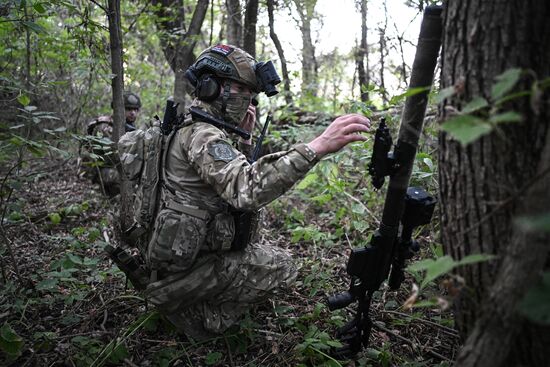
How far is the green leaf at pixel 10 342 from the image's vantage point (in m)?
2.41

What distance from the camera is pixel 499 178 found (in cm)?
145

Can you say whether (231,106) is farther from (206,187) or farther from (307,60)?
(307,60)

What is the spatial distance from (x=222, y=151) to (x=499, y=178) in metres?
1.53

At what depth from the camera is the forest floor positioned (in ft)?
8.37

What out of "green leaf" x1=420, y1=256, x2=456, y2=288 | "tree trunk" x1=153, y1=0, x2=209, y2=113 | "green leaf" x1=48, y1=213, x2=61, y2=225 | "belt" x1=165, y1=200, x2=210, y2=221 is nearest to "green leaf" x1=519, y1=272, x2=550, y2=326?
"green leaf" x1=420, y1=256, x2=456, y2=288

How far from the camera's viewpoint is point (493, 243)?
149cm

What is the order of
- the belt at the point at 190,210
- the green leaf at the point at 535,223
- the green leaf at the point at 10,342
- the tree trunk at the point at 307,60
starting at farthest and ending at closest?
the tree trunk at the point at 307,60 → the belt at the point at 190,210 → the green leaf at the point at 10,342 → the green leaf at the point at 535,223

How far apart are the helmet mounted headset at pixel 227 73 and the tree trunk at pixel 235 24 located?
4150 millimetres

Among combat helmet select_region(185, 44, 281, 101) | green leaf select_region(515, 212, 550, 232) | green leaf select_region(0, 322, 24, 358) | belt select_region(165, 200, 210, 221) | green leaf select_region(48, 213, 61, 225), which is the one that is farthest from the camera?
green leaf select_region(48, 213, 61, 225)

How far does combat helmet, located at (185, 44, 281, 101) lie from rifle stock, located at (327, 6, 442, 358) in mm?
1042

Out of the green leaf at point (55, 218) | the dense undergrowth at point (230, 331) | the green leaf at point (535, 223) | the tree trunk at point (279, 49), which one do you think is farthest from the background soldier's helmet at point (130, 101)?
the green leaf at point (535, 223)

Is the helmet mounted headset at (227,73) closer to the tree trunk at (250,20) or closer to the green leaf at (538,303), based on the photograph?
the green leaf at (538,303)

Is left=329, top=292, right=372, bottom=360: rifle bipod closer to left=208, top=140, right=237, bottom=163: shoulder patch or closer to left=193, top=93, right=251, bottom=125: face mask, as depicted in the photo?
left=208, top=140, right=237, bottom=163: shoulder patch

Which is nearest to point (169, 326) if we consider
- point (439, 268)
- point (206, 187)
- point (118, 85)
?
point (206, 187)
